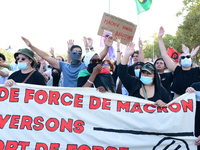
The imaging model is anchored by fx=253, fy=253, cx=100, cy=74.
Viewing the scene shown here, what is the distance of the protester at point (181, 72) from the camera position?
4.58m

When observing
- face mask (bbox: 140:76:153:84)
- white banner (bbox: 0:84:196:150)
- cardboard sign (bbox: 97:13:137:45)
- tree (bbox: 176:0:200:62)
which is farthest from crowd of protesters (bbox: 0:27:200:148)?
tree (bbox: 176:0:200:62)

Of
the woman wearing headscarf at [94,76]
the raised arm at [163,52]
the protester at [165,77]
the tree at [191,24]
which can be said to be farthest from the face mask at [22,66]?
the tree at [191,24]

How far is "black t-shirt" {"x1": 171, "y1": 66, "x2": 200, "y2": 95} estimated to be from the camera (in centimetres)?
459

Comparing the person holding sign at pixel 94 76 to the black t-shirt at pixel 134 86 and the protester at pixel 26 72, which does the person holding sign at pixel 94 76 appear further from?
the protester at pixel 26 72

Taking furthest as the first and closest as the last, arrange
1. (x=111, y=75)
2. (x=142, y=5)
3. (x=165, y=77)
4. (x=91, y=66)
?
(x=142, y=5) → (x=165, y=77) → (x=111, y=75) → (x=91, y=66)

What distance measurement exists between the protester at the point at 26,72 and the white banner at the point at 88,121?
0.23 m

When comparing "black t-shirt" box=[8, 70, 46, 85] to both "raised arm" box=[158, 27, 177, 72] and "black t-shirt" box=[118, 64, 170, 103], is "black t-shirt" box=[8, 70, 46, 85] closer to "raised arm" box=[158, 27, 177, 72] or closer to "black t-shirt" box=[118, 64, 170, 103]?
"black t-shirt" box=[118, 64, 170, 103]

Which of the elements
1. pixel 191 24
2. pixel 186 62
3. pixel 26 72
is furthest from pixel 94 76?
pixel 191 24

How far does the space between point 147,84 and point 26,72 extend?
1.80 m

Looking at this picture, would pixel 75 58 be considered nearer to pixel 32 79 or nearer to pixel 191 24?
pixel 32 79

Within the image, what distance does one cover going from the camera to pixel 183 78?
15.3 ft

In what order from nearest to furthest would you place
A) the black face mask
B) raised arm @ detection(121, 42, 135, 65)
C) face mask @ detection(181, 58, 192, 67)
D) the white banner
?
1. the white banner
2. raised arm @ detection(121, 42, 135, 65)
3. the black face mask
4. face mask @ detection(181, 58, 192, 67)

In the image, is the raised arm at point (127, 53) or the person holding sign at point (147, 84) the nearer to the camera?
the person holding sign at point (147, 84)

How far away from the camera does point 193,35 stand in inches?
957
